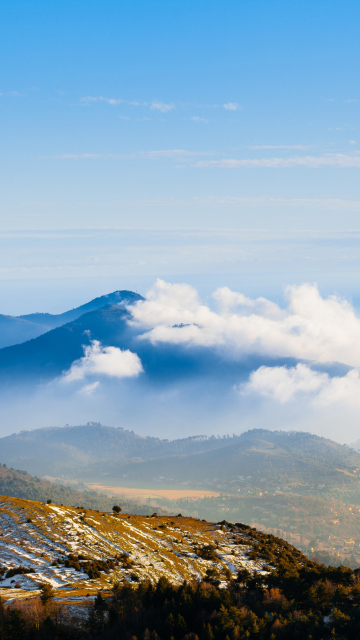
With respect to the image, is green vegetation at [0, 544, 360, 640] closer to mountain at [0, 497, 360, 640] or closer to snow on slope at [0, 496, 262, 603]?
mountain at [0, 497, 360, 640]

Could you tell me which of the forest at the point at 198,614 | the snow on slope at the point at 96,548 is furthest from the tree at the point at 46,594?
the snow on slope at the point at 96,548

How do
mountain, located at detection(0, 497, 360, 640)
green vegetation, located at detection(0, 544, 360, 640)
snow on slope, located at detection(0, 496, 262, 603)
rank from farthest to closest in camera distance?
snow on slope, located at detection(0, 496, 262, 603)
mountain, located at detection(0, 497, 360, 640)
green vegetation, located at detection(0, 544, 360, 640)

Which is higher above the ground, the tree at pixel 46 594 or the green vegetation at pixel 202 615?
the tree at pixel 46 594

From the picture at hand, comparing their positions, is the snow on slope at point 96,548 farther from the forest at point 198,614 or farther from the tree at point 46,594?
the forest at point 198,614

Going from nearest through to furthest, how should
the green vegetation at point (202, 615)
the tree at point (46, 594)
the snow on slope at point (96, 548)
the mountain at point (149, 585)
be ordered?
the green vegetation at point (202, 615), the mountain at point (149, 585), the tree at point (46, 594), the snow on slope at point (96, 548)

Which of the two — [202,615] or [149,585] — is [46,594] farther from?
[202,615]

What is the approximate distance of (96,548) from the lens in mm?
63562

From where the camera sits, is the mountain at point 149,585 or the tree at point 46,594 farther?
the tree at point 46,594

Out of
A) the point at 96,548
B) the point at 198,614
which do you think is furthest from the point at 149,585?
the point at 96,548

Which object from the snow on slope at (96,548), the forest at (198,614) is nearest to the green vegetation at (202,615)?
the forest at (198,614)

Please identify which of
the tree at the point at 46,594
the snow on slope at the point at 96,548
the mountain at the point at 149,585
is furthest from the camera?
the snow on slope at the point at 96,548

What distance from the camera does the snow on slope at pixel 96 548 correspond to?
51.4m

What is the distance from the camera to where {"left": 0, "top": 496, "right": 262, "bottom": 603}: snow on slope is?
51.4 m

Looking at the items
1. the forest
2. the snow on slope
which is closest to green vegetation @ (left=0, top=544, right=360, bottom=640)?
the forest
